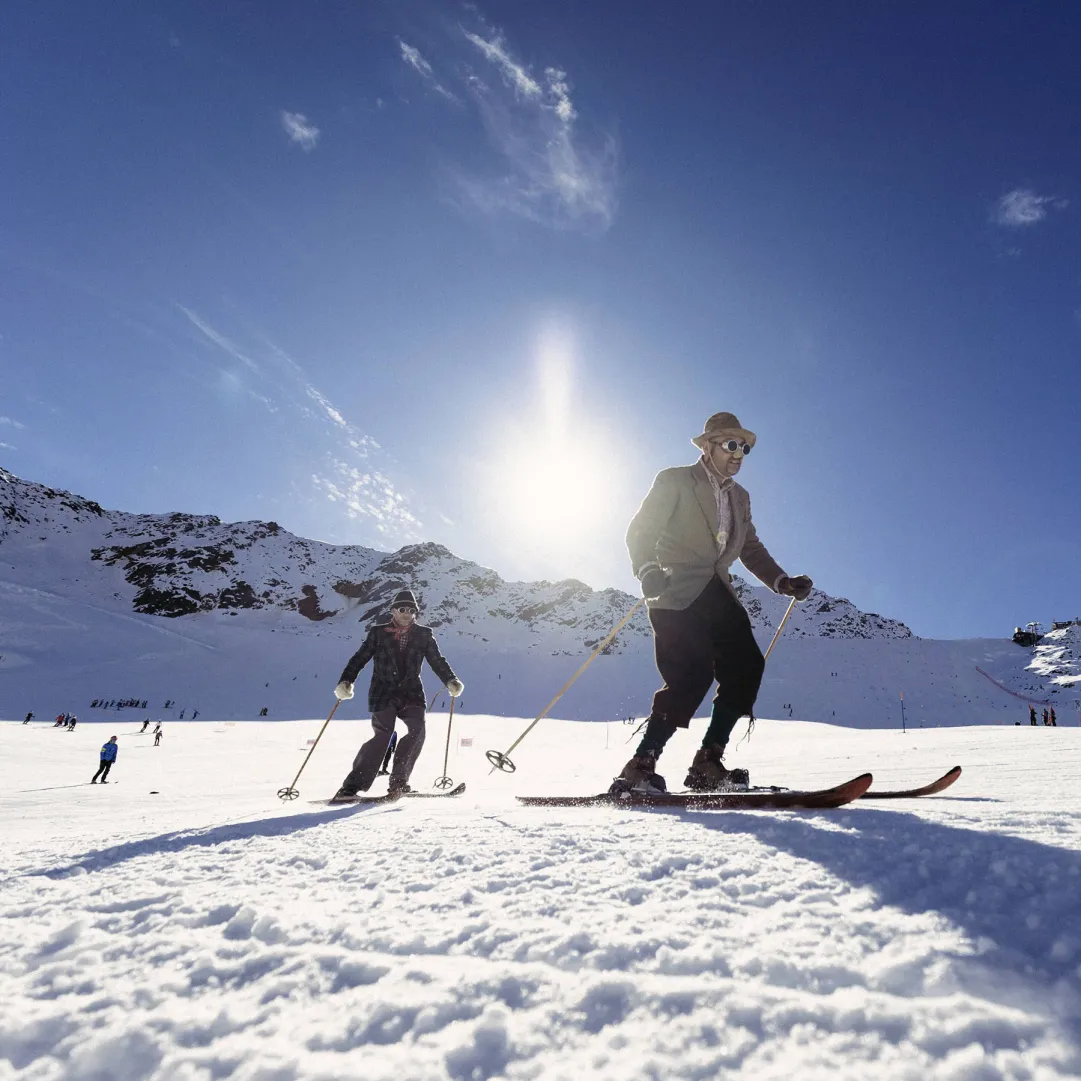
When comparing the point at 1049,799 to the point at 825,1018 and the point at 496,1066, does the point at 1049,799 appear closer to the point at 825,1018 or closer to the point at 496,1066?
the point at 825,1018

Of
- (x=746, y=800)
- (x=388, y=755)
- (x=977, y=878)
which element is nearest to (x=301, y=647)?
(x=388, y=755)

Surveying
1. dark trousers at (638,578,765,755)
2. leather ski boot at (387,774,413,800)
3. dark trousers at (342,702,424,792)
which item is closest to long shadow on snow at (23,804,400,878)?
dark trousers at (638,578,765,755)

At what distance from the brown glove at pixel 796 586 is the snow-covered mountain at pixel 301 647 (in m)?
35.1

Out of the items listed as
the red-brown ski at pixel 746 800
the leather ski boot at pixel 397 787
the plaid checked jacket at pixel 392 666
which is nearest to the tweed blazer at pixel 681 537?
the red-brown ski at pixel 746 800

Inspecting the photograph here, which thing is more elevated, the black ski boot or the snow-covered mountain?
the snow-covered mountain

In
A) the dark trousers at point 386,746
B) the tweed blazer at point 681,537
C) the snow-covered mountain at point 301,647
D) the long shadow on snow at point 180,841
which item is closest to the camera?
the long shadow on snow at point 180,841

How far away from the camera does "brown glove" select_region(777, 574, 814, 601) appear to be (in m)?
3.29

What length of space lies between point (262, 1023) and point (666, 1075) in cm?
53

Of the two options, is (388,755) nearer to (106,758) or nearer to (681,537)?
(681,537)

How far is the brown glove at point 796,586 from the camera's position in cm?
329

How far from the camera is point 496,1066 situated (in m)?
0.67

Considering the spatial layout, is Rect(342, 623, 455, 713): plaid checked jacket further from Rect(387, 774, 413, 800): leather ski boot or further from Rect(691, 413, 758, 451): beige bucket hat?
Rect(691, 413, 758, 451): beige bucket hat

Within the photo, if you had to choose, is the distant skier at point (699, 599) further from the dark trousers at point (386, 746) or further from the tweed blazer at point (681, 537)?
the dark trousers at point (386, 746)

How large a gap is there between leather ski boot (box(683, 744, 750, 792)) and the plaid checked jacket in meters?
2.33
